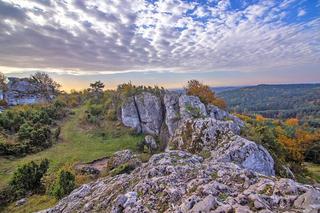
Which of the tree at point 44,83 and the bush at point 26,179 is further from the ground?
the tree at point 44,83

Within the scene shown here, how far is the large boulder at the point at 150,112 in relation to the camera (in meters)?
42.4

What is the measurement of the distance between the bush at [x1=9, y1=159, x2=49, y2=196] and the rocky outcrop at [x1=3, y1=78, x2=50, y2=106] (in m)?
50.0

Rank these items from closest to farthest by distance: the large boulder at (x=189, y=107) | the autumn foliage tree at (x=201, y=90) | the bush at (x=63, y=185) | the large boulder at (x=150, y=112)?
the bush at (x=63, y=185)
the large boulder at (x=189, y=107)
the large boulder at (x=150, y=112)
the autumn foliage tree at (x=201, y=90)

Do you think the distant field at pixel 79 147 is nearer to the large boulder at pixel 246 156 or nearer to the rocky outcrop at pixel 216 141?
the rocky outcrop at pixel 216 141

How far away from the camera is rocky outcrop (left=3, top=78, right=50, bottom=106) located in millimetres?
70375

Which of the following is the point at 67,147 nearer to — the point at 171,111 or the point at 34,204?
the point at 34,204

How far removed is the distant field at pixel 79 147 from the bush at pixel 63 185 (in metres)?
8.20

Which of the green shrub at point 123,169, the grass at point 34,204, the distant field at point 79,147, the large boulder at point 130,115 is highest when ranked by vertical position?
the large boulder at point 130,115

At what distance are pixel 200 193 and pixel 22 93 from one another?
8016cm

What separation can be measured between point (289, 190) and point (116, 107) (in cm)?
4474

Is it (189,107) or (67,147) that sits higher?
(189,107)

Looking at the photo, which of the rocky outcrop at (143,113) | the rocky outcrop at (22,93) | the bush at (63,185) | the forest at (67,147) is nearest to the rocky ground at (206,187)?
the forest at (67,147)

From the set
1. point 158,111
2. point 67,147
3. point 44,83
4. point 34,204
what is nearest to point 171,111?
point 158,111

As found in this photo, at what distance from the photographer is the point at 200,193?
26.3ft
